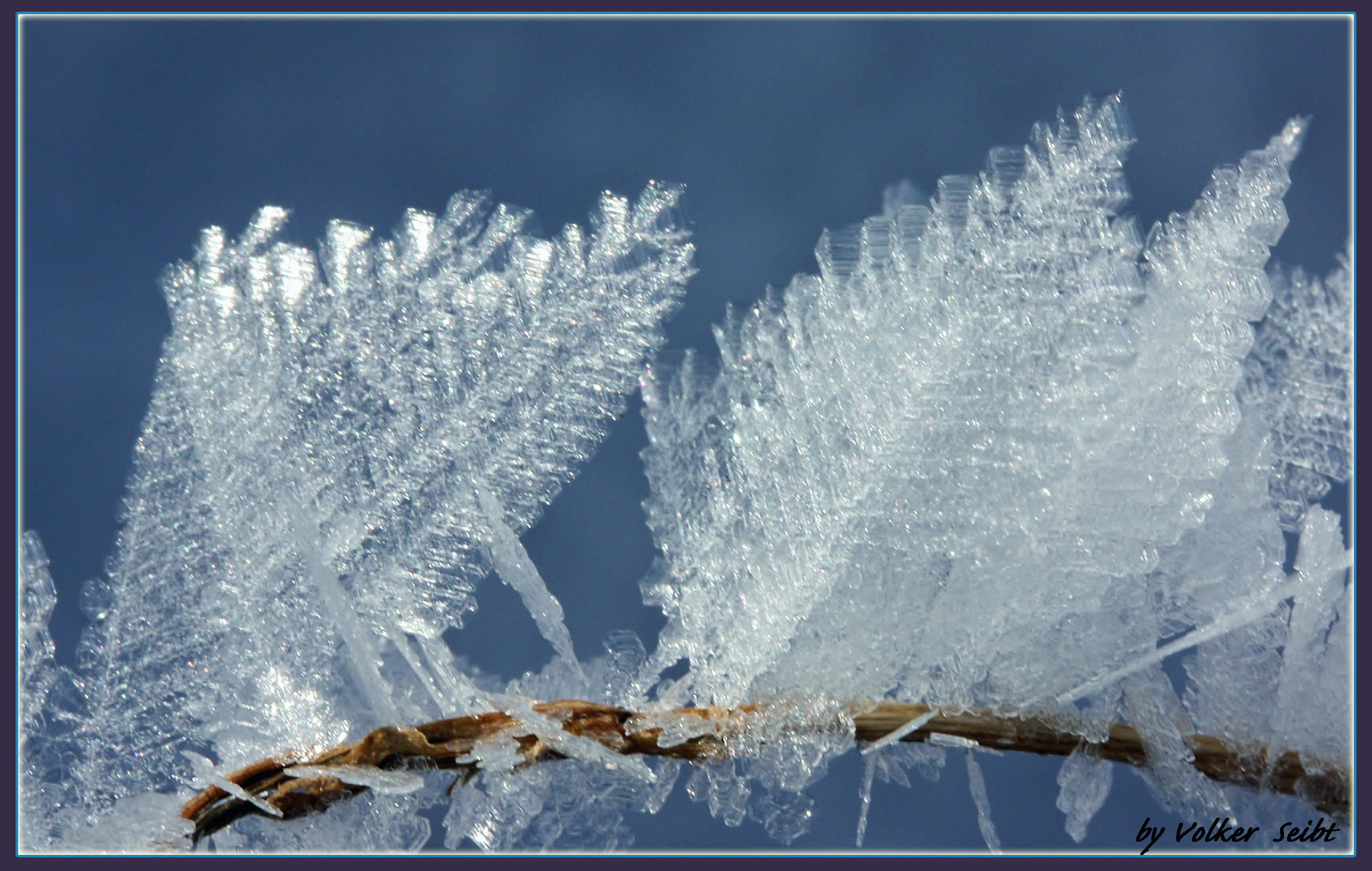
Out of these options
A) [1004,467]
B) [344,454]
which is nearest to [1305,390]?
[1004,467]

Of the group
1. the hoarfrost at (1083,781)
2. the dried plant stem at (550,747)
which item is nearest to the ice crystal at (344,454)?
the dried plant stem at (550,747)

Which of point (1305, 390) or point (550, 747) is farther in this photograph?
point (1305, 390)

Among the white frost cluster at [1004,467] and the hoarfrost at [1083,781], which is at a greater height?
the white frost cluster at [1004,467]

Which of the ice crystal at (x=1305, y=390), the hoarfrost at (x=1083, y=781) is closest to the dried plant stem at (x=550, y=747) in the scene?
the hoarfrost at (x=1083, y=781)

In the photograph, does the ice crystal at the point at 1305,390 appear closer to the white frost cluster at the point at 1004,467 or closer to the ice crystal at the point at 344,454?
the white frost cluster at the point at 1004,467

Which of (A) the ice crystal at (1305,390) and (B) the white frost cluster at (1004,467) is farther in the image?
(A) the ice crystal at (1305,390)

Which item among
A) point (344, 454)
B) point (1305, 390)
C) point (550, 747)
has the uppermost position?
point (1305, 390)

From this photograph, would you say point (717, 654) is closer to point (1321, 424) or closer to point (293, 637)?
point (293, 637)

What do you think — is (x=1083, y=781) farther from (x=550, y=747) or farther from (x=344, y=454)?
(x=344, y=454)

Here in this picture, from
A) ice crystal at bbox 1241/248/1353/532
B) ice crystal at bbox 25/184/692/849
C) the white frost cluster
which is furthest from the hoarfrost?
ice crystal at bbox 25/184/692/849
